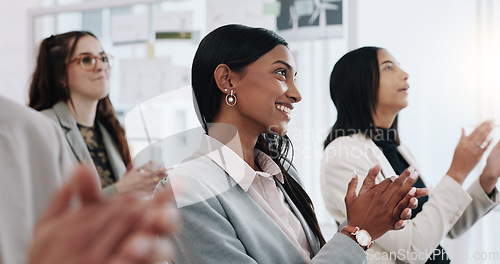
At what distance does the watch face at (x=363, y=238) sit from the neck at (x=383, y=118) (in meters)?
0.47

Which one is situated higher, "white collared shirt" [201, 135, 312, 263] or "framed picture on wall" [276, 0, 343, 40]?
"framed picture on wall" [276, 0, 343, 40]

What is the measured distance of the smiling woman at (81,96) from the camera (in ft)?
4.58

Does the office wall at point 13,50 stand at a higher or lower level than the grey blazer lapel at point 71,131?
higher

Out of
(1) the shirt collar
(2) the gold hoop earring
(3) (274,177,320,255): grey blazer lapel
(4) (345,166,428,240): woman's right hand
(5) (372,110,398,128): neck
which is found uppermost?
(2) the gold hoop earring

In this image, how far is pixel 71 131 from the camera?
4.46 ft

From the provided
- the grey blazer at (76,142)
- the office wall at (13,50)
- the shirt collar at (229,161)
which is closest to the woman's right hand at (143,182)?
the grey blazer at (76,142)

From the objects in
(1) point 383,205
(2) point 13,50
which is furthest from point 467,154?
(2) point 13,50

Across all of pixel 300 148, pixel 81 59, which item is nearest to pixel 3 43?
pixel 81 59

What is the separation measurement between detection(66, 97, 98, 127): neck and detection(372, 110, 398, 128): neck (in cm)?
88

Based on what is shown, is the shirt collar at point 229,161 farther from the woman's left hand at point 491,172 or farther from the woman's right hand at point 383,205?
the woman's left hand at point 491,172

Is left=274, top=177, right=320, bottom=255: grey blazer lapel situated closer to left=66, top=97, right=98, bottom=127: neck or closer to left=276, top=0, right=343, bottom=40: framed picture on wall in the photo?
left=66, top=97, right=98, bottom=127: neck

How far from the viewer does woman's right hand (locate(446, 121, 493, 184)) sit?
1.10 metres

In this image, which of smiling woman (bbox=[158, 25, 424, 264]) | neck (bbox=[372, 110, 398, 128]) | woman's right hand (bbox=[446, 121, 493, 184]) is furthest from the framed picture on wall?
smiling woman (bbox=[158, 25, 424, 264])

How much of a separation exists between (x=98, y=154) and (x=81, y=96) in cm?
19
